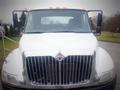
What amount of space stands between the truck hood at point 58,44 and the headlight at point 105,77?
330 mm

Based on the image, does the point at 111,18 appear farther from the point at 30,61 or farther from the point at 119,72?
the point at 30,61

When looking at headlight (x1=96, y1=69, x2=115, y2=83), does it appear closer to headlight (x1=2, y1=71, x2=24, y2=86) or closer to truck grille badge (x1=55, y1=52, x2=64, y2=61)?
truck grille badge (x1=55, y1=52, x2=64, y2=61)

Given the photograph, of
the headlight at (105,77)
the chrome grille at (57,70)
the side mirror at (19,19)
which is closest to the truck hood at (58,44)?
the chrome grille at (57,70)

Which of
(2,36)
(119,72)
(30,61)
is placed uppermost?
(30,61)

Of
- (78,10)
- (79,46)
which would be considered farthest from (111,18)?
(79,46)

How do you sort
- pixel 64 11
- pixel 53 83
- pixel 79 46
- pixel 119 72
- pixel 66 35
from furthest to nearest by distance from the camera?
pixel 119 72
pixel 64 11
pixel 66 35
pixel 79 46
pixel 53 83

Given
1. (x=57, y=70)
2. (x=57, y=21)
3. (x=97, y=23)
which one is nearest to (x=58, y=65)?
(x=57, y=70)

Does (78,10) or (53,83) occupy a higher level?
(78,10)

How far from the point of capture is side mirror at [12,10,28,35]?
624 cm

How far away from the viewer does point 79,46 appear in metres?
5.09

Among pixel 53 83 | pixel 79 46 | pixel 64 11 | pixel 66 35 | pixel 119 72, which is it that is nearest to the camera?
pixel 53 83

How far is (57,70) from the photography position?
4754 millimetres

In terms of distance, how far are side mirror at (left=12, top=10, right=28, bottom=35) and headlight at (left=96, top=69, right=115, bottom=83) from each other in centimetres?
184

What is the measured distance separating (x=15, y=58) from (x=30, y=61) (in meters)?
0.49
